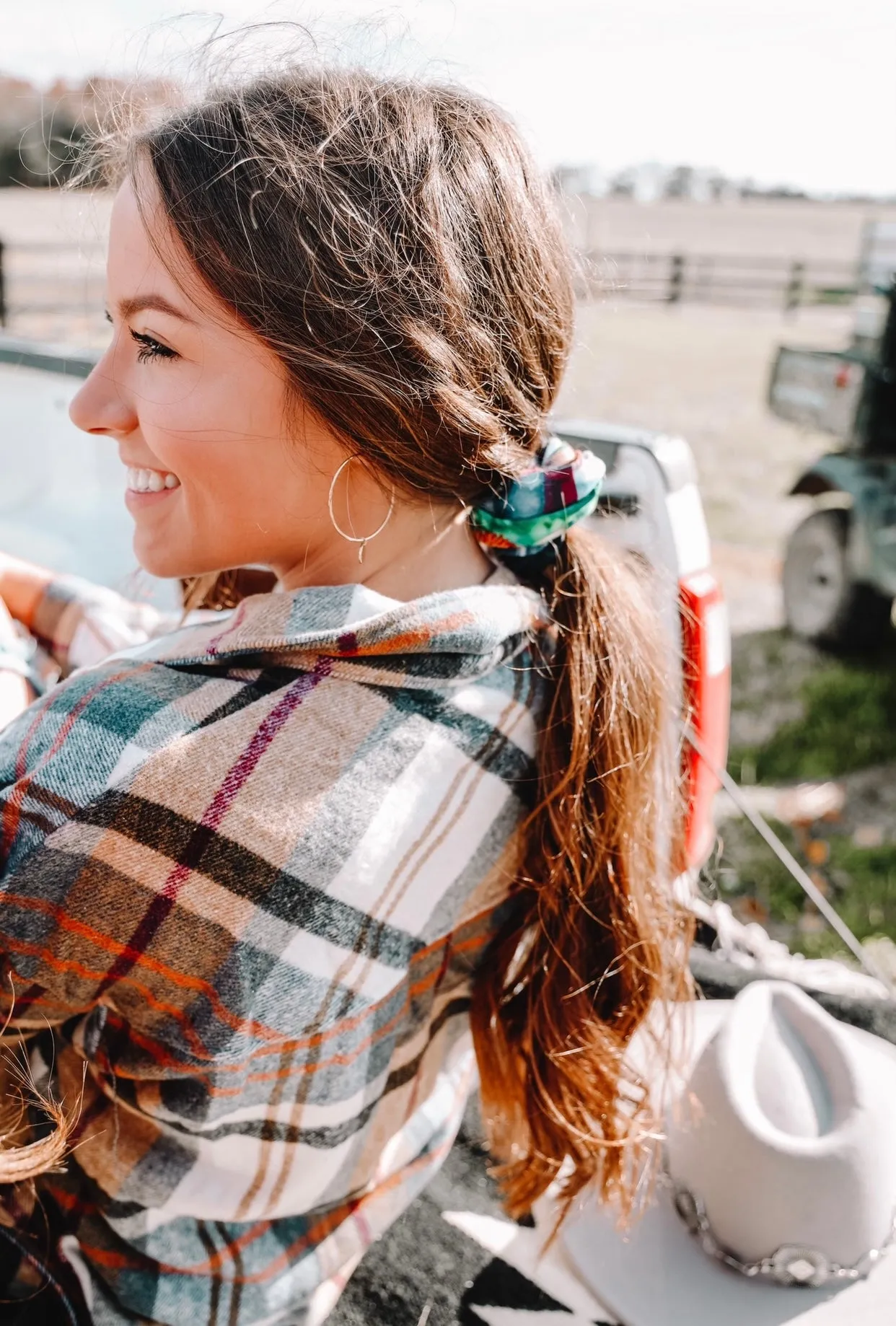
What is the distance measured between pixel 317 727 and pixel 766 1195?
930mm

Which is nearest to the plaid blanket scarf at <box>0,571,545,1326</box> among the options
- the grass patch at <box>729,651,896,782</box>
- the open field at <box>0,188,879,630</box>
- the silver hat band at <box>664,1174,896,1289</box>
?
the open field at <box>0,188,879,630</box>

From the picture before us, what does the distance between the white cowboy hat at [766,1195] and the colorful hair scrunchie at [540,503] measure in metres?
0.78

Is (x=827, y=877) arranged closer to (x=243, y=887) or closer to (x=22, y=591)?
(x=22, y=591)

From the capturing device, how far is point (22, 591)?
1517mm

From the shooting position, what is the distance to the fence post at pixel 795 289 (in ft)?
53.9

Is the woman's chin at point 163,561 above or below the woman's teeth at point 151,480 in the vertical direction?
below

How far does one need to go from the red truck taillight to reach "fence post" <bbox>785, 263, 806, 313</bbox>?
53.7 feet

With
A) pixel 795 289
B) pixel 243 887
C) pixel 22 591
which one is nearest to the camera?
pixel 243 887

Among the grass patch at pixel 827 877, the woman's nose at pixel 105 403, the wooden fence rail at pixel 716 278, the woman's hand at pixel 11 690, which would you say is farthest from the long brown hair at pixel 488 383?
the wooden fence rail at pixel 716 278

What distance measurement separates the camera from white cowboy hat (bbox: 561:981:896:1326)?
4.42ft

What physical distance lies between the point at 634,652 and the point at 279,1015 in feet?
1.72

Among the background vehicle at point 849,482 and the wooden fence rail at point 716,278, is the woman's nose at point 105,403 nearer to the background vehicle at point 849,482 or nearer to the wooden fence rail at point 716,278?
the background vehicle at point 849,482

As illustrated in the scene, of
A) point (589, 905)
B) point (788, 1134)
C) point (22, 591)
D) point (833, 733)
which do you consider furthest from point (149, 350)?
point (833, 733)

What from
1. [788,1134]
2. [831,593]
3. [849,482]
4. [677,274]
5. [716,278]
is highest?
[788,1134]
